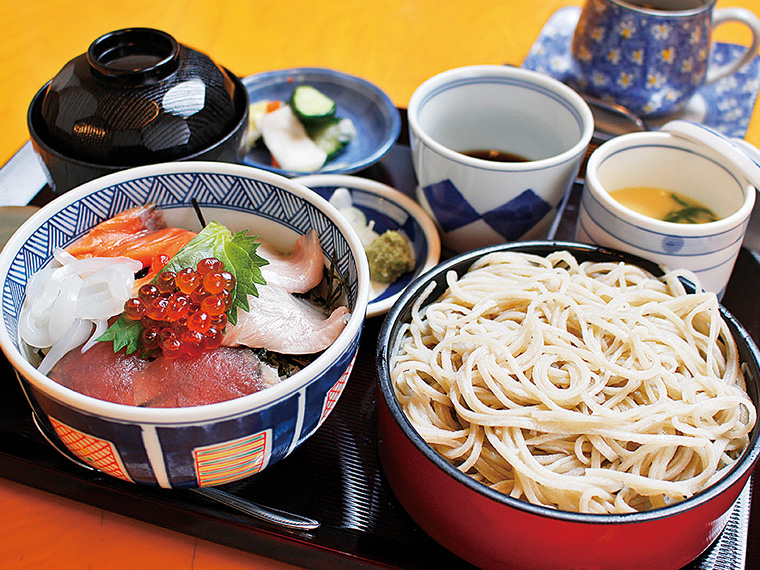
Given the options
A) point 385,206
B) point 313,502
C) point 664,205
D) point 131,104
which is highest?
point 131,104

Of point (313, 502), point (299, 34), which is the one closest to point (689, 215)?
point (313, 502)

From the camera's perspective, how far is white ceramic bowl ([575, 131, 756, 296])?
112 centimetres

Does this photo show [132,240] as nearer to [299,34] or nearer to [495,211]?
[495,211]

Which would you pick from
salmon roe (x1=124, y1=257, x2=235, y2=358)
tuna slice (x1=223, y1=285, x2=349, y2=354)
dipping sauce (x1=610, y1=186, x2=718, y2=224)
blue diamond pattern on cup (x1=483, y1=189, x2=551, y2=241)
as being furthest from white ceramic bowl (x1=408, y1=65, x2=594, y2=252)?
salmon roe (x1=124, y1=257, x2=235, y2=358)

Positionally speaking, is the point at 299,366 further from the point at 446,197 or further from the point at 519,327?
the point at 446,197

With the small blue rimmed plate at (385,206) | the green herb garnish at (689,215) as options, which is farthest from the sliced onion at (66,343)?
the green herb garnish at (689,215)

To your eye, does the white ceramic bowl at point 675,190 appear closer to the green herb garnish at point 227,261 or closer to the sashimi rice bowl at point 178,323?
the sashimi rice bowl at point 178,323

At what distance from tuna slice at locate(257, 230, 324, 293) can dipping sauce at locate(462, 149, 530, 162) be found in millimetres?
609

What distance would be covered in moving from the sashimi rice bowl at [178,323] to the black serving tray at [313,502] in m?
0.11

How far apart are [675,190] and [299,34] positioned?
1.35 metres

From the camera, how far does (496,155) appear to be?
1.49 metres

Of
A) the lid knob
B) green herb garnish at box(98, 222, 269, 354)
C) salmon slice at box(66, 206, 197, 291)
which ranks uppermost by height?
the lid knob

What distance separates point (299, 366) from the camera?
91 cm

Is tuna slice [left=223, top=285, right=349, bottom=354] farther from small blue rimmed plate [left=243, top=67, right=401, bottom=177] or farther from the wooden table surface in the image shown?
the wooden table surface
